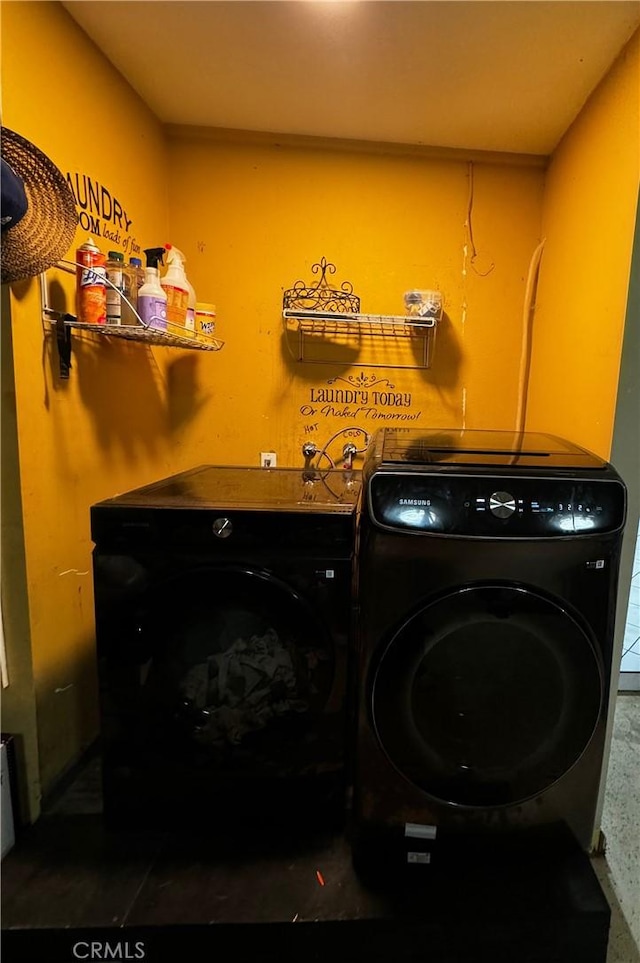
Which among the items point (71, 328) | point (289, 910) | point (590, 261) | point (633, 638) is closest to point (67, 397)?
point (71, 328)

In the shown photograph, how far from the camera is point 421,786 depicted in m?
1.10

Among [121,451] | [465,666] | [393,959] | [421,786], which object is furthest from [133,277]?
[393,959]

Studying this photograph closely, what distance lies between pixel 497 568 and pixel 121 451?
1.34 metres

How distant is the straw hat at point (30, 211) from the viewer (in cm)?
100

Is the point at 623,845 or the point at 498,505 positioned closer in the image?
the point at 498,505

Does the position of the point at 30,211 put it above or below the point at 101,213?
below

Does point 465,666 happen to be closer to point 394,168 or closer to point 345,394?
point 345,394

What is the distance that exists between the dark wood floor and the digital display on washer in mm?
831

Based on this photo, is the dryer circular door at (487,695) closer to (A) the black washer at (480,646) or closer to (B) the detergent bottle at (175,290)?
(A) the black washer at (480,646)

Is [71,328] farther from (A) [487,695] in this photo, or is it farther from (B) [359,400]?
(A) [487,695]

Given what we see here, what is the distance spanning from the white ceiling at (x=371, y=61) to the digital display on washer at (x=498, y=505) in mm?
1283

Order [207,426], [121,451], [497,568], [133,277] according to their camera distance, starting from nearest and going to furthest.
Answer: [497,568], [133,277], [121,451], [207,426]

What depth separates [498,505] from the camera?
1017 millimetres

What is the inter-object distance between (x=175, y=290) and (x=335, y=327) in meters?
0.68
